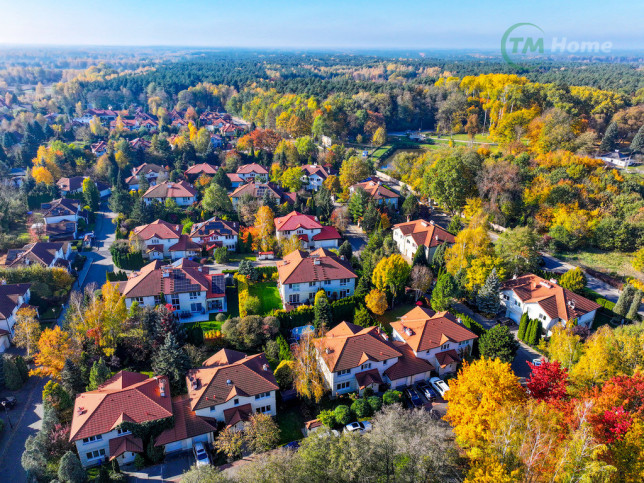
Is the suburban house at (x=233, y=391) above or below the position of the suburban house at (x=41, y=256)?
below

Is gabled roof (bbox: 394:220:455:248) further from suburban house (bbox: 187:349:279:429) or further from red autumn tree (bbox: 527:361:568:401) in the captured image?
suburban house (bbox: 187:349:279:429)

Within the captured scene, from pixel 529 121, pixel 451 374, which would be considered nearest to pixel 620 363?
pixel 451 374

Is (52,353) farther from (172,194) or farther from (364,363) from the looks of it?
(172,194)

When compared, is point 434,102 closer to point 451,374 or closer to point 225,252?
point 225,252

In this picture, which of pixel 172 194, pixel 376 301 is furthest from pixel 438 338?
pixel 172 194

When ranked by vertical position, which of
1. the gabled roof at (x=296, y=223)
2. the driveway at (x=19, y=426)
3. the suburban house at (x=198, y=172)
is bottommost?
the driveway at (x=19, y=426)

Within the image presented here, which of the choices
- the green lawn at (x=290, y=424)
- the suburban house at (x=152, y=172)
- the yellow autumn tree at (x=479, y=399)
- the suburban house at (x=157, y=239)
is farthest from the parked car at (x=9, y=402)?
the suburban house at (x=152, y=172)

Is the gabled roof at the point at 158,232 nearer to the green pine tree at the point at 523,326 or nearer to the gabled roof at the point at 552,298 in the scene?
the gabled roof at the point at 552,298
